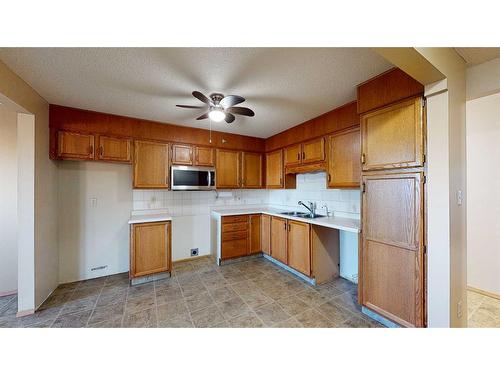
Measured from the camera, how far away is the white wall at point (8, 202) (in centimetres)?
227

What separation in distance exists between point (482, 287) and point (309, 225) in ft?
6.70

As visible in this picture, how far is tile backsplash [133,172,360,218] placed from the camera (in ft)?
8.89

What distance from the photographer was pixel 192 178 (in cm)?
306

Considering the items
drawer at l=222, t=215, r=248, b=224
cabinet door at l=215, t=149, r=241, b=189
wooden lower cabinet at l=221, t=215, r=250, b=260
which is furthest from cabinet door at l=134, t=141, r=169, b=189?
wooden lower cabinet at l=221, t=215, r=250, b=260

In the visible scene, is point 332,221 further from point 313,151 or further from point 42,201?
point 42,201

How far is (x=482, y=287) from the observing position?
2.26 m

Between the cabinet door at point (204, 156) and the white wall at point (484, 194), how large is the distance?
3405mm

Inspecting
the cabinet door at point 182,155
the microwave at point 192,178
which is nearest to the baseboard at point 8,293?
the microwave at point 192,178

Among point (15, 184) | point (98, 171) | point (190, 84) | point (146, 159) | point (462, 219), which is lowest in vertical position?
point (462, 219)

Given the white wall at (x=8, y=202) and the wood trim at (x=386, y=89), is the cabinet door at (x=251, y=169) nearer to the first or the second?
the wood trim at (x=386, y=89)

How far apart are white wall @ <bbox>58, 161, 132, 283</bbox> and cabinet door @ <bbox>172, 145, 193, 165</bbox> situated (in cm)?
71

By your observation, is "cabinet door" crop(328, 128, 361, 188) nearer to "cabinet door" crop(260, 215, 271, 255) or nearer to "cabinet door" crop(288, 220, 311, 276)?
"cabinet door" crop(288, 220, 311, 276)
